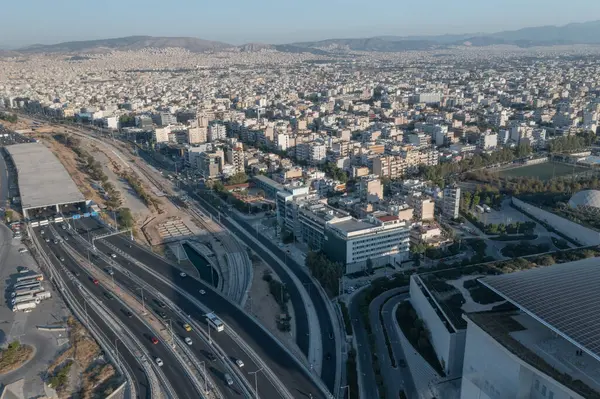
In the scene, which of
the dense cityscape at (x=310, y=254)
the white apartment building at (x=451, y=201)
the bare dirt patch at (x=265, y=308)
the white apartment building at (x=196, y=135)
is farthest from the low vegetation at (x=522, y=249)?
the white apartment building at (x=196, y=135)

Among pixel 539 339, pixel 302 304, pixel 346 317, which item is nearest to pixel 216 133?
pixel 302 304

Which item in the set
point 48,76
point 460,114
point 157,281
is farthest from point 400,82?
point 157,281

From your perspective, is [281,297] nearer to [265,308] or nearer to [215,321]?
[265,308]

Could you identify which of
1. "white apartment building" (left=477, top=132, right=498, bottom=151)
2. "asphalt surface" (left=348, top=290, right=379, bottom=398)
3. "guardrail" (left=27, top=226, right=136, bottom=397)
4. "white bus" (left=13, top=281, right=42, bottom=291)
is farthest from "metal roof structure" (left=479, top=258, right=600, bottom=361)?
"white apartment building" (left=477, top=132, right=498, bottom=151)

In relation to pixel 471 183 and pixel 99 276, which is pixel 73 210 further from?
pixel 471 183

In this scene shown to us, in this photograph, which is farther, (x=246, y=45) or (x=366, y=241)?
(x=246, y=45)
